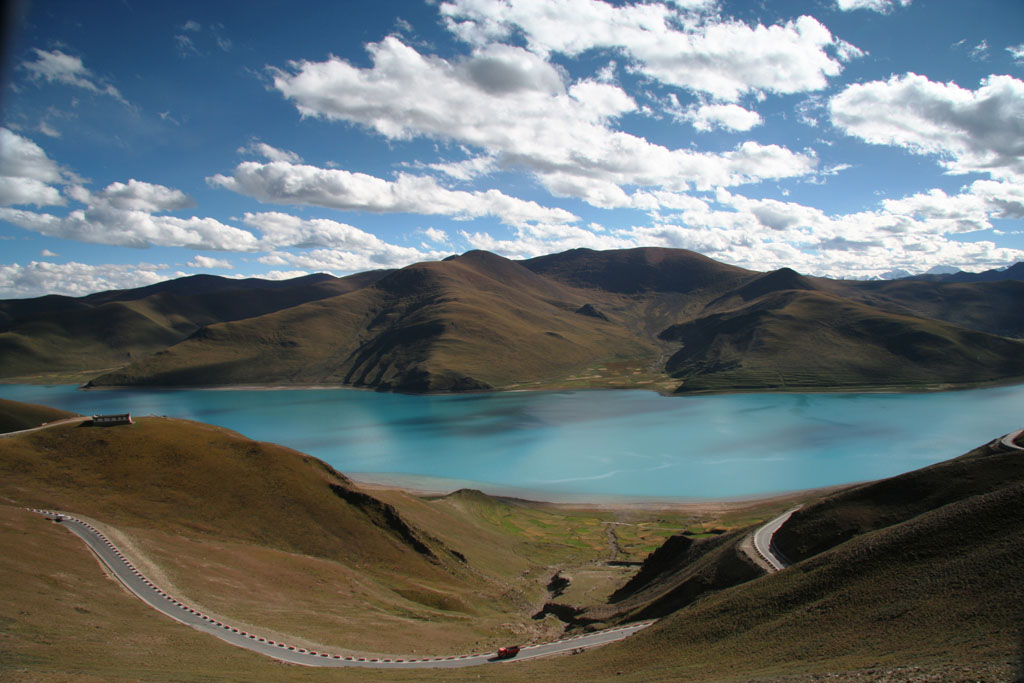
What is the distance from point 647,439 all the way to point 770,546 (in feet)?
310

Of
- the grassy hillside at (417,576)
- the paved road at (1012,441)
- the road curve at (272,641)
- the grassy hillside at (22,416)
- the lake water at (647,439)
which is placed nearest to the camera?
the grassy hillside at (417,576)

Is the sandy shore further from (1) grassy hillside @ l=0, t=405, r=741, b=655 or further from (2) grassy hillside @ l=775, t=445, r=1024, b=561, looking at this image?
(2) grassy hillside @ l=775, t=445, r=1024, b=561

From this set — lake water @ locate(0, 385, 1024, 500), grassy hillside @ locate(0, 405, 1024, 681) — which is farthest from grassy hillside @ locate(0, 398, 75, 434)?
lake water @ locate(0, 385, 1024, 500)

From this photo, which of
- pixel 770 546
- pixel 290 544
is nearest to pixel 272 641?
pixel 290 544

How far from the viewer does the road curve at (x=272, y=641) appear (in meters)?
31.9

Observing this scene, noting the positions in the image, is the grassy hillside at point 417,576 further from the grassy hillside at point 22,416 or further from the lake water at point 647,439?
the lake water at point 647,439

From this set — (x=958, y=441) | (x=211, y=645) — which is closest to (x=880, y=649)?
(x=211, y=645)

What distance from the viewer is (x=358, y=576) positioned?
50.0 m

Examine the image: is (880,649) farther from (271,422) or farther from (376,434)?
(271,422)

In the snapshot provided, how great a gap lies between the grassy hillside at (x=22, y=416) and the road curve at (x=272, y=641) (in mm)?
50968

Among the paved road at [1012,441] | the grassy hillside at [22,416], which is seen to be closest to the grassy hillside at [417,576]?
the paved road at [1012,441]

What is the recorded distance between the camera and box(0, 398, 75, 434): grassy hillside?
79.3 m

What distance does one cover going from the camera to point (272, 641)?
33094mm

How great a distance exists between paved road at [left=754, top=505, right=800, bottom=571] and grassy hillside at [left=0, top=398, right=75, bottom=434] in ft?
306
